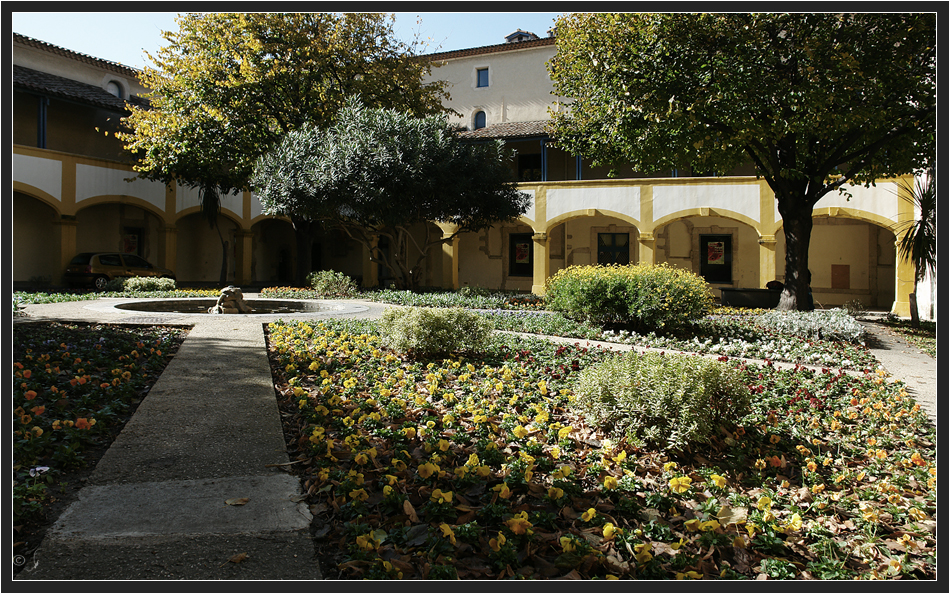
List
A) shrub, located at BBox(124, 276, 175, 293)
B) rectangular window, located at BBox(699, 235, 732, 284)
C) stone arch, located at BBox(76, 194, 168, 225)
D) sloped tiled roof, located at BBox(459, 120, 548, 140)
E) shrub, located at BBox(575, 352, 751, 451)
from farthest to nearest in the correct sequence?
sloped tiled roof, located at BBox(459, 120, 548, 140) → rectangular window, located at BBox(699, 235, 732, 284) → stone arch, located at BBox(76, 194, 168, 225) → shrub, located at BBox(124, 276, 175, 293) → shrub, located at BBox(575, 352, 751, 451)

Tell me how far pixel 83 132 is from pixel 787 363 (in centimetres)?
2247

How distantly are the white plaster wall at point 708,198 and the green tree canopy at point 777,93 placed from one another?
524 cm

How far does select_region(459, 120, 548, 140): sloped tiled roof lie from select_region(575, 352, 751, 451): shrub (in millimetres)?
16958

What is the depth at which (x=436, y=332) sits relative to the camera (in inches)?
223

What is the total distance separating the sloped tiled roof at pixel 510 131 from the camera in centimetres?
2039

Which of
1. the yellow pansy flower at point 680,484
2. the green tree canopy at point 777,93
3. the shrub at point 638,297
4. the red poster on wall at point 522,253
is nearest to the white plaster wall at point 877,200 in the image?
the green tree canopy at point 777,93

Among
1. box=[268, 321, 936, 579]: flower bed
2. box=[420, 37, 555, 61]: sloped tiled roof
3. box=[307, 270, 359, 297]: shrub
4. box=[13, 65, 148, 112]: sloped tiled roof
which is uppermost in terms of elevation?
box=[420, 37, 555, 61]: sloped tiled roof

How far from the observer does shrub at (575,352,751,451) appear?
132 inches

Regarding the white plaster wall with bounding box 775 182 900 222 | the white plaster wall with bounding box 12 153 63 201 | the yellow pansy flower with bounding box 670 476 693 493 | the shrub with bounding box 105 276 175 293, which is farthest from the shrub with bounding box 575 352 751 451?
the white plaster wall with bounding box 12 153 63 201

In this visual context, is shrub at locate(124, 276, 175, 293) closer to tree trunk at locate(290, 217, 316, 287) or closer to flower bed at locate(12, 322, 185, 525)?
tree trunk at locate(290, 217, 316, 287)

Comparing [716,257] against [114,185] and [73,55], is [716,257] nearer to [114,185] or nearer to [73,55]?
[114,185]

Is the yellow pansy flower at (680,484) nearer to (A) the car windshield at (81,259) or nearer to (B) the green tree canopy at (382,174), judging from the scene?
(B) the green tree canopy at (382,174)

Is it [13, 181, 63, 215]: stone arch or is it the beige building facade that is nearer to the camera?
[13, 181, 63, 215]: stone arch

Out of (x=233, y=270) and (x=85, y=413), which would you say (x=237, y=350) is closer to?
(x=85, y=413)
